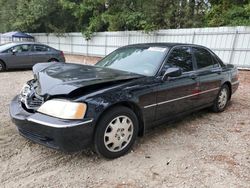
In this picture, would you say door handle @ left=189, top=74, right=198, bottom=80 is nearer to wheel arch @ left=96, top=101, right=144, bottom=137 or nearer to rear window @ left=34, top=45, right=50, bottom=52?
wheel arch @ left=96, top=101, right=144, bottom=137

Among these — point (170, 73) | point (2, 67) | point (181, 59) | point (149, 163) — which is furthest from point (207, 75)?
point (2, 67)

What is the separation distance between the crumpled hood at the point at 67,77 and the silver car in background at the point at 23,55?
7916 millimetres

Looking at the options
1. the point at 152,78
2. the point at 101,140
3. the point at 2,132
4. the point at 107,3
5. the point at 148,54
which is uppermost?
the point at 107,3

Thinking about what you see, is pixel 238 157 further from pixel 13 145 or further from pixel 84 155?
pixel 13 145

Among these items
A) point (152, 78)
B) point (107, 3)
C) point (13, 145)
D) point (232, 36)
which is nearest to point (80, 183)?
point (13, 145)

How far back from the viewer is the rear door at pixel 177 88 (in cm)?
379

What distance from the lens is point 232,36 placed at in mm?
10469

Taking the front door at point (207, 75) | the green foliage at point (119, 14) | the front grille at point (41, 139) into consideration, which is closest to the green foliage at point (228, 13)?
the green foliage at point (119, 14)

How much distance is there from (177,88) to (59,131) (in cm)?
208

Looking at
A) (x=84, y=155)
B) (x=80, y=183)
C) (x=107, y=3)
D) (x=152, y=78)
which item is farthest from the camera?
(x=107, y=3)

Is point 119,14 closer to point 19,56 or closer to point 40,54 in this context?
point 40,54

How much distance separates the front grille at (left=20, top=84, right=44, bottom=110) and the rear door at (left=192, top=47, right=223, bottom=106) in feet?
9.20

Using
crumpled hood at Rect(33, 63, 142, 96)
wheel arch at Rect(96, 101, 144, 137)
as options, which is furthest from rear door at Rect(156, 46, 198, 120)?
crumpled hood at Rect(33, 63, 142, 96)

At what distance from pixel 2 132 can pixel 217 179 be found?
323 cm
